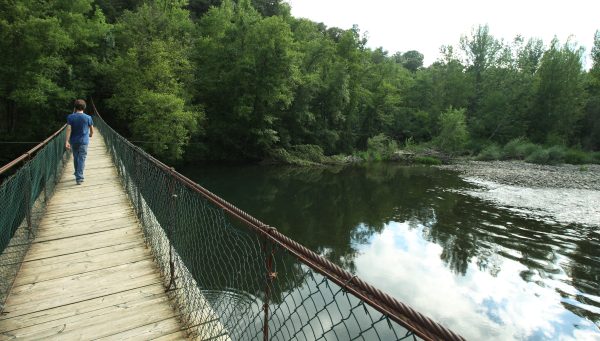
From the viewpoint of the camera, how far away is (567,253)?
1073cm

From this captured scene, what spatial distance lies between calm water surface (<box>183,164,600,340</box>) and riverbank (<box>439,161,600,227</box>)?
1065mm

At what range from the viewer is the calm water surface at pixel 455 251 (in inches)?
296

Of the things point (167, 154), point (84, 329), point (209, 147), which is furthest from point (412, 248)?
point (209, 147)

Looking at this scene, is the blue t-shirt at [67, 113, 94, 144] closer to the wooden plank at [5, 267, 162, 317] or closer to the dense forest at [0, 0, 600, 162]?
the wooden plank at [5, 267, 162, 317]

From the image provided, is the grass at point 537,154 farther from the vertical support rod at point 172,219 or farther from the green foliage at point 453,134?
the vertical support rod at point 172,219

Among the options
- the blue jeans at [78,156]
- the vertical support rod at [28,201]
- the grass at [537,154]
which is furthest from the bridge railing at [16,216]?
the grass at [537,154]

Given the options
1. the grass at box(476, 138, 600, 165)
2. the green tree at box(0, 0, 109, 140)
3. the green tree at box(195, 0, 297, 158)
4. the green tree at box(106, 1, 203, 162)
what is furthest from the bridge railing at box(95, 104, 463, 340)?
the grass at box(476, 138, 600, 165)

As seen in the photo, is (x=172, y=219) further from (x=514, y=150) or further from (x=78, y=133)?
(x=514, y=150)

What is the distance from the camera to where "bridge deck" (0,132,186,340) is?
2.76 meters

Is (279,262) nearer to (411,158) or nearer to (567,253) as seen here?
(567,253)

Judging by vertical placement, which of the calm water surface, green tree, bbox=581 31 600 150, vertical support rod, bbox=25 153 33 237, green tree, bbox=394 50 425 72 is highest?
green tree, bbox=394 50 425 72

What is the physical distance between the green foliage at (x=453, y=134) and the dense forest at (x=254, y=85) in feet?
0.47

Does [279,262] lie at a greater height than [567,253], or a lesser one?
lesser

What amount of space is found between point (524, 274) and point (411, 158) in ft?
87.2
